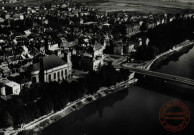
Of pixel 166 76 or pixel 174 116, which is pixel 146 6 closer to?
pixel 166 76

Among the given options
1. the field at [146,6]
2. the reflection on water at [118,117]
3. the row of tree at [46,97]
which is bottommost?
the reflection on water at [118,117]

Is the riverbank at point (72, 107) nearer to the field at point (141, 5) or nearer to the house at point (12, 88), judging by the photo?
the house at point (12, 88)

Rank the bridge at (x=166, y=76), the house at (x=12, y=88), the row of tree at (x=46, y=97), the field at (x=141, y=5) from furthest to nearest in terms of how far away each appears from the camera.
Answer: the field at (x=141, y=5) < the bridge at (x=166, y=76) < the house at (x=12, y=88) < the row of tree at (x=46, y=97)

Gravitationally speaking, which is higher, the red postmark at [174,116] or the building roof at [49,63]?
the building roof at [49,63]

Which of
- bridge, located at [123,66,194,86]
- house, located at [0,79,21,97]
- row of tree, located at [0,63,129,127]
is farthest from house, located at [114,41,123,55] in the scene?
house, located at [0,79,21,97]

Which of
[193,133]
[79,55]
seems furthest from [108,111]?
[79,55]

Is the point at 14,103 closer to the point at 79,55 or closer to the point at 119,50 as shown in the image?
the point at 79,55

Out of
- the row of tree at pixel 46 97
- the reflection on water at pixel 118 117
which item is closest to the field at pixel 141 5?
the row of tree at pixel 46 97

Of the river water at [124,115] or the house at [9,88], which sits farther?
the house at [9,88]
